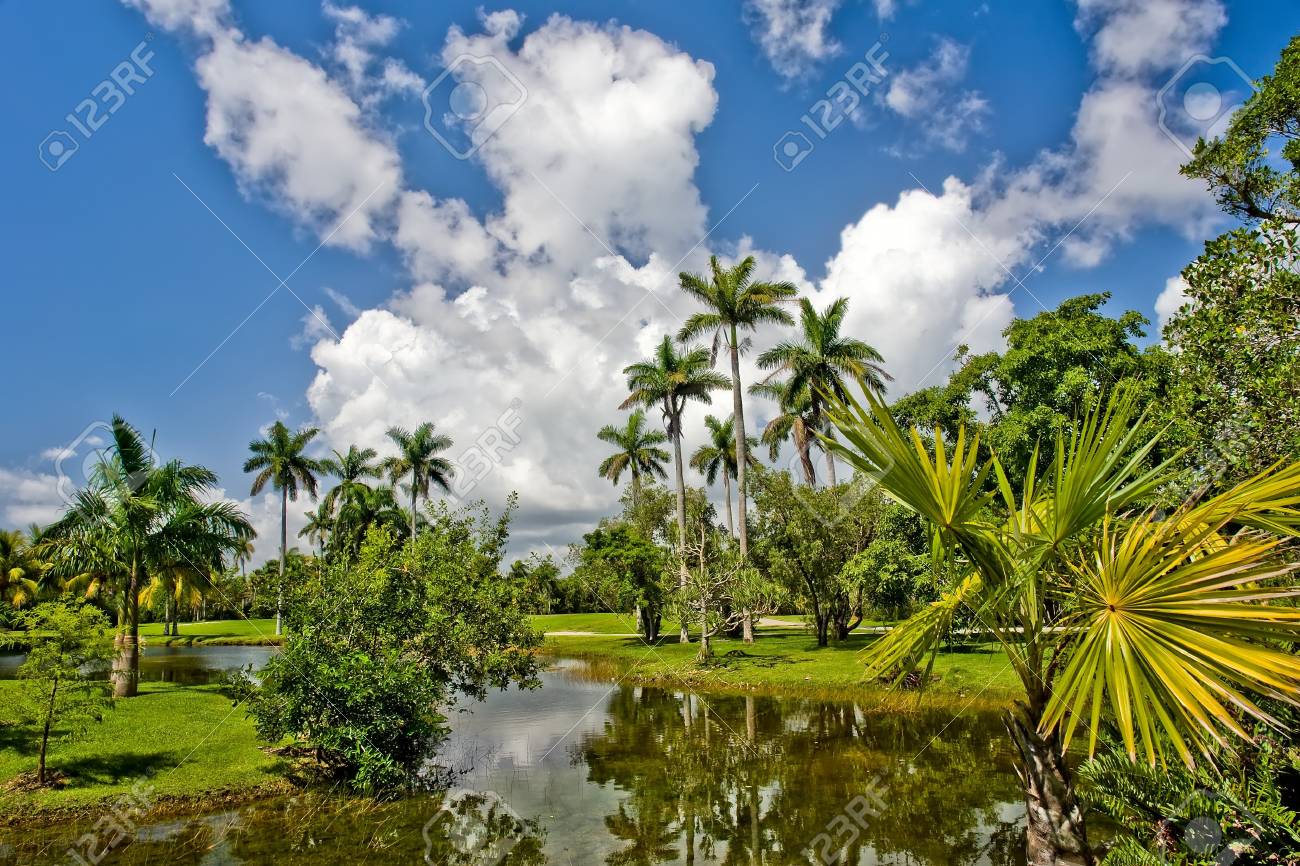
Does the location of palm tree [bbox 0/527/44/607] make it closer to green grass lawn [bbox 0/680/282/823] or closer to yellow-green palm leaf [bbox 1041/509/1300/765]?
green grass lawn [bbox 0/680/282/823]

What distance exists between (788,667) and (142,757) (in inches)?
875

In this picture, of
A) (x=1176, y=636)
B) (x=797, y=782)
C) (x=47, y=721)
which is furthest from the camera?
(x=797, y=782)

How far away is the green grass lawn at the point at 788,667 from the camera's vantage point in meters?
22.7

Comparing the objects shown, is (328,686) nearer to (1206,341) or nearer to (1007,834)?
(1007,834)

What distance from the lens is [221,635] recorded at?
6238 cm

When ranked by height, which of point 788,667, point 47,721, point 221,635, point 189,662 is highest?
point 47,721

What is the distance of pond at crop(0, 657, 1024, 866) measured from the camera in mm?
10484

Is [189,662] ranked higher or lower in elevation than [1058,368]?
lower

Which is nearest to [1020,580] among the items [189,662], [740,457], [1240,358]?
[1240,358]

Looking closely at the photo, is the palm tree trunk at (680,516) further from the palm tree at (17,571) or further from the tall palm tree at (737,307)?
the palm tree at (17,571)

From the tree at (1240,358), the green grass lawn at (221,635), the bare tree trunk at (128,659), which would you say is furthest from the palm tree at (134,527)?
the green grass lawn at (221,635)

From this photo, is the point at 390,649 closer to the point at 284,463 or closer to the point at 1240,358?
the point at 1240,358

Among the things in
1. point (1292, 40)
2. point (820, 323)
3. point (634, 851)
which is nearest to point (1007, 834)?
point (634, 851)

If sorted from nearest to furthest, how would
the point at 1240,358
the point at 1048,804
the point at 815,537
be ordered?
1. the point at 1048,804
2. the point at 1240,358
3. the point at 815,537
